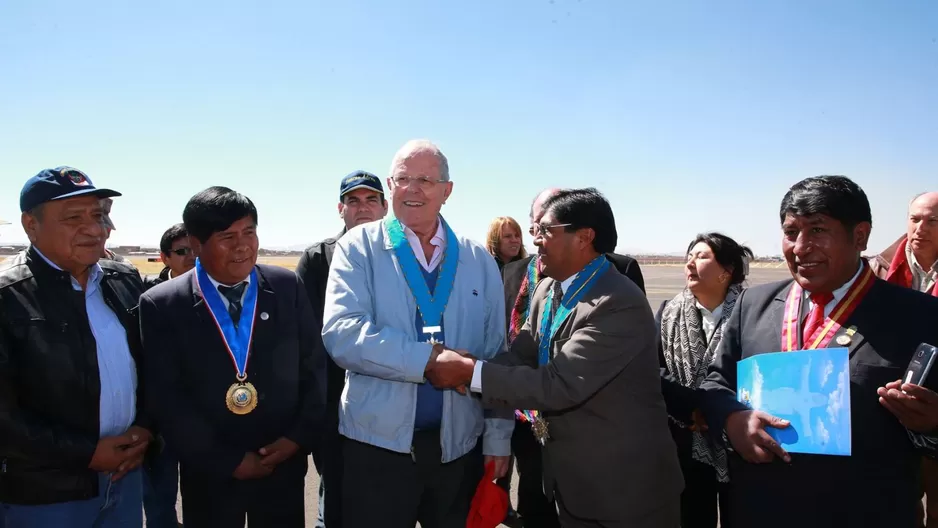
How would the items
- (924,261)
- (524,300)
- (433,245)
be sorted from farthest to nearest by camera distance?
(524,300)
(924,261)
(433,245)

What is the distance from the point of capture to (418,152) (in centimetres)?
291

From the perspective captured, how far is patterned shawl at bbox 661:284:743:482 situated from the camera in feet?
11.0

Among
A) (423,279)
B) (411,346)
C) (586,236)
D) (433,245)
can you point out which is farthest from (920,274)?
(411,346)

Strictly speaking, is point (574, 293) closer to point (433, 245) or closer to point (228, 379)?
point (433, 245)

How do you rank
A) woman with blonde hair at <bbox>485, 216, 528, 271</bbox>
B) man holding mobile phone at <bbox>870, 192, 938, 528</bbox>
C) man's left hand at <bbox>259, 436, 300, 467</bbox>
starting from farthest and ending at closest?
woman with blonde hair at <bbox>485, 216, 528, 271</bbox>, man holding mobile phone at <bbox>870, 192, 938, 528</bbox>, man's left hand at <bbox>259, 436, 300, 467</bbox>

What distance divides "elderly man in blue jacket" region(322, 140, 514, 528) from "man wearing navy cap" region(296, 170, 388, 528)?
0.39 metres

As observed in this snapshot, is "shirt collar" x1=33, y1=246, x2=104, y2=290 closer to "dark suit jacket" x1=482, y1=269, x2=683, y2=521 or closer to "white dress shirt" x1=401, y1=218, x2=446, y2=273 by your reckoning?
"white dress shirt" x1=401, y1=218, x2=446, y2=273

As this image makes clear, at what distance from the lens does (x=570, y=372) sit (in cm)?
235

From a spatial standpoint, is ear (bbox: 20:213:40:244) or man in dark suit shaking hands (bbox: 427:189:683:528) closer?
man in dark suit shaking hands (bbox: 427:189:683:528)

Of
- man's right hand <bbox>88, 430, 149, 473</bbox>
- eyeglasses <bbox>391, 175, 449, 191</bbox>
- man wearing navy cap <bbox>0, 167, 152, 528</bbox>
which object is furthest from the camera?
eyeglasses <bbox>391, 175, 449, 191</bbox>

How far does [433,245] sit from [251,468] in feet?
4.95

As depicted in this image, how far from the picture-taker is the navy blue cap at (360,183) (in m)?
4.49

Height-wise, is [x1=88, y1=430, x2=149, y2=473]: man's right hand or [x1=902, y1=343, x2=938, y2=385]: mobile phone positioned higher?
[x1=902, y1=343, x2=938, y2=385]: mobile phone

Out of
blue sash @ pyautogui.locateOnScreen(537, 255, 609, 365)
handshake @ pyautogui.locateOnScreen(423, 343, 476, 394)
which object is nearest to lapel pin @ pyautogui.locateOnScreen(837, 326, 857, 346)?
blue sash @ pyautogui.locateOnScreen(537, 255, 609, 365)
